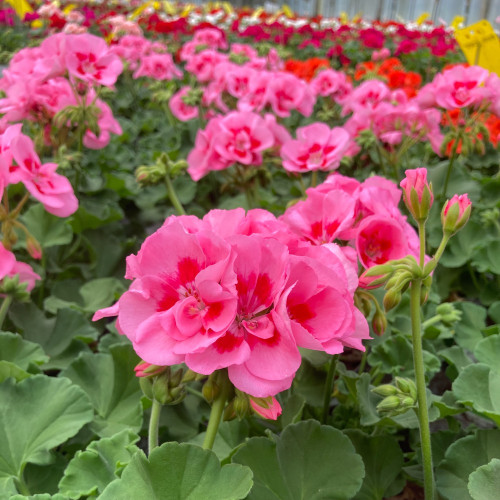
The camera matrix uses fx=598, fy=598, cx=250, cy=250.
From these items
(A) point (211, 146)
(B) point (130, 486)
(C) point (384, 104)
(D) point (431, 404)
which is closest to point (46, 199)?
(A) point (211, 146)

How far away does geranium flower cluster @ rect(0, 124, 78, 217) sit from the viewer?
1.12m

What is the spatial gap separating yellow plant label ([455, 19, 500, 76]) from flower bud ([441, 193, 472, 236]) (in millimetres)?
1463

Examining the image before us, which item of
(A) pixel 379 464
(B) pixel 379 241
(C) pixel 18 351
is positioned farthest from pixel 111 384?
(B) pixel 379 241

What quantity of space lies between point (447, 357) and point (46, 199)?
2.97ft

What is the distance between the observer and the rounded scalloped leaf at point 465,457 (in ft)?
3.07

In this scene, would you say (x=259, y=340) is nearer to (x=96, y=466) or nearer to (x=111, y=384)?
(x=96, y=466)

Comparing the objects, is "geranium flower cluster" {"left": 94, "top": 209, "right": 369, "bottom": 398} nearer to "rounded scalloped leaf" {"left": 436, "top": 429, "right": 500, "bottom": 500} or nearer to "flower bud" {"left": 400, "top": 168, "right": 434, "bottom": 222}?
"flower bud" {"left": 400, "top": 168, "right": 434, "bottom": 222}

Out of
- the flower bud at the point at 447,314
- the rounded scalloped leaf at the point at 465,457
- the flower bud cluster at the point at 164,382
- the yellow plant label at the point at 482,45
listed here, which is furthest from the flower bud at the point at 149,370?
the yellow plant label at the point at 482,45

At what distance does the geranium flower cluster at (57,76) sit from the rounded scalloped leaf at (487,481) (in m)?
1.30

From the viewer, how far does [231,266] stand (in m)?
0.66

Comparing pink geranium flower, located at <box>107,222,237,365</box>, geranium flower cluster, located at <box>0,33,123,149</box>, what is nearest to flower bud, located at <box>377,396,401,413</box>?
pink geranium flower, located at <box>107,222,237,365</box>

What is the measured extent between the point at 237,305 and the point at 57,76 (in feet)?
3.92

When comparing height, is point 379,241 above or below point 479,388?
above

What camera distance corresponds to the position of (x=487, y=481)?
2.58ft
